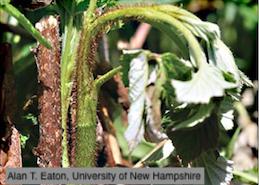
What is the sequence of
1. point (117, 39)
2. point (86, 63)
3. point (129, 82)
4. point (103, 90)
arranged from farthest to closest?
point (117, 39) → point (103, 90) → point (86, 63) → point (129, 82)

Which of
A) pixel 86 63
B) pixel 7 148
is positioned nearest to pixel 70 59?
pixel 86 63

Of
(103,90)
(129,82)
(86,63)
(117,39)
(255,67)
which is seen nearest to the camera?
(129,82)

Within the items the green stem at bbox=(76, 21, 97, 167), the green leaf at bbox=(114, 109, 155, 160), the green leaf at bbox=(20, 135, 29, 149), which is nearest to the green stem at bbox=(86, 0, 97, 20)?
the green stem at bbox=(76, 21, 97, 167)

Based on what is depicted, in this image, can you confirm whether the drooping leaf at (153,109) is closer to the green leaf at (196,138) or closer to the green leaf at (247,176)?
the green leaf at (196,138)

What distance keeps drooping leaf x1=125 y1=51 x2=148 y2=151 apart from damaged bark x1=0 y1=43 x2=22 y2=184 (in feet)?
0.83

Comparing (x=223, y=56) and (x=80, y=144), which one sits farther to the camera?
(x=80, y=144)

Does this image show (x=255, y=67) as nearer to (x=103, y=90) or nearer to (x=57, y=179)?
(x=103, y=90)

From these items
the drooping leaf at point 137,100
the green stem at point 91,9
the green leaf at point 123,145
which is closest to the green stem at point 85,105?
the green stem at point 91,9

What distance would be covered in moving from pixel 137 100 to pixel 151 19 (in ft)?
0.38

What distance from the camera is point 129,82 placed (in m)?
0.83

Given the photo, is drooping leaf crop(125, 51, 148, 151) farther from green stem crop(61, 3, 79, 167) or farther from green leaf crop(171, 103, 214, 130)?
green stem crop(61, 3, 79, 167)

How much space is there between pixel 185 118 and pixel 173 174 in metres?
0.10

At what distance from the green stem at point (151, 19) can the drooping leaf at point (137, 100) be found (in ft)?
0.18

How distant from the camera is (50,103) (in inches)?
39.8
